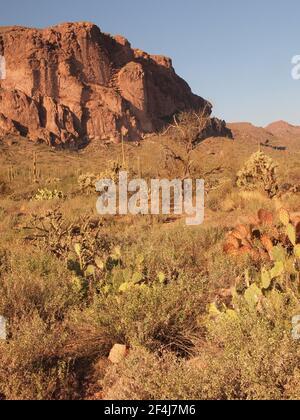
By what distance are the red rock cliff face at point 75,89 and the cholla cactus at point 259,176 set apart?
54178 mm

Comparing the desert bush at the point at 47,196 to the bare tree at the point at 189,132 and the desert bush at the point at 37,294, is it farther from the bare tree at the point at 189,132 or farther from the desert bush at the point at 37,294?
the desert bush at the point at 37,294

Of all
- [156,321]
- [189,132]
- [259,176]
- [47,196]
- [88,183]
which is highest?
[189,132]

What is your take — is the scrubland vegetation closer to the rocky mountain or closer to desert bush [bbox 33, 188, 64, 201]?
desert bush [bbox 33, 188, 64, 201]

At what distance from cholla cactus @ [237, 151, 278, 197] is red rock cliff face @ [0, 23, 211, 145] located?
178 feet

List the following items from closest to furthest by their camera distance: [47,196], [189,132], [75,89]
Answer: [189,132] → [47,196] → [75,89]

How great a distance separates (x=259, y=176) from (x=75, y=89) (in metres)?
70.5

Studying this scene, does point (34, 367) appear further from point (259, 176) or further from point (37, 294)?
point (259, 176)

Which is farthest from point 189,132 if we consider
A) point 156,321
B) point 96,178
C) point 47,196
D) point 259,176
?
point 156,321

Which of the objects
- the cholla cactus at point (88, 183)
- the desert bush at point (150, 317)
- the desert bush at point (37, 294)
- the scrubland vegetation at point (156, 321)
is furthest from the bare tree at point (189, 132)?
the desert bush at point (150, 317)

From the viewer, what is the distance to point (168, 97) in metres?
100

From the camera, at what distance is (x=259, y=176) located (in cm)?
1352

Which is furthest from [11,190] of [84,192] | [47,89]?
[47,89]

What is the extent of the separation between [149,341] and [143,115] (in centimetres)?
8716

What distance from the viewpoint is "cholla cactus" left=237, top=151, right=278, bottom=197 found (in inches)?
478
